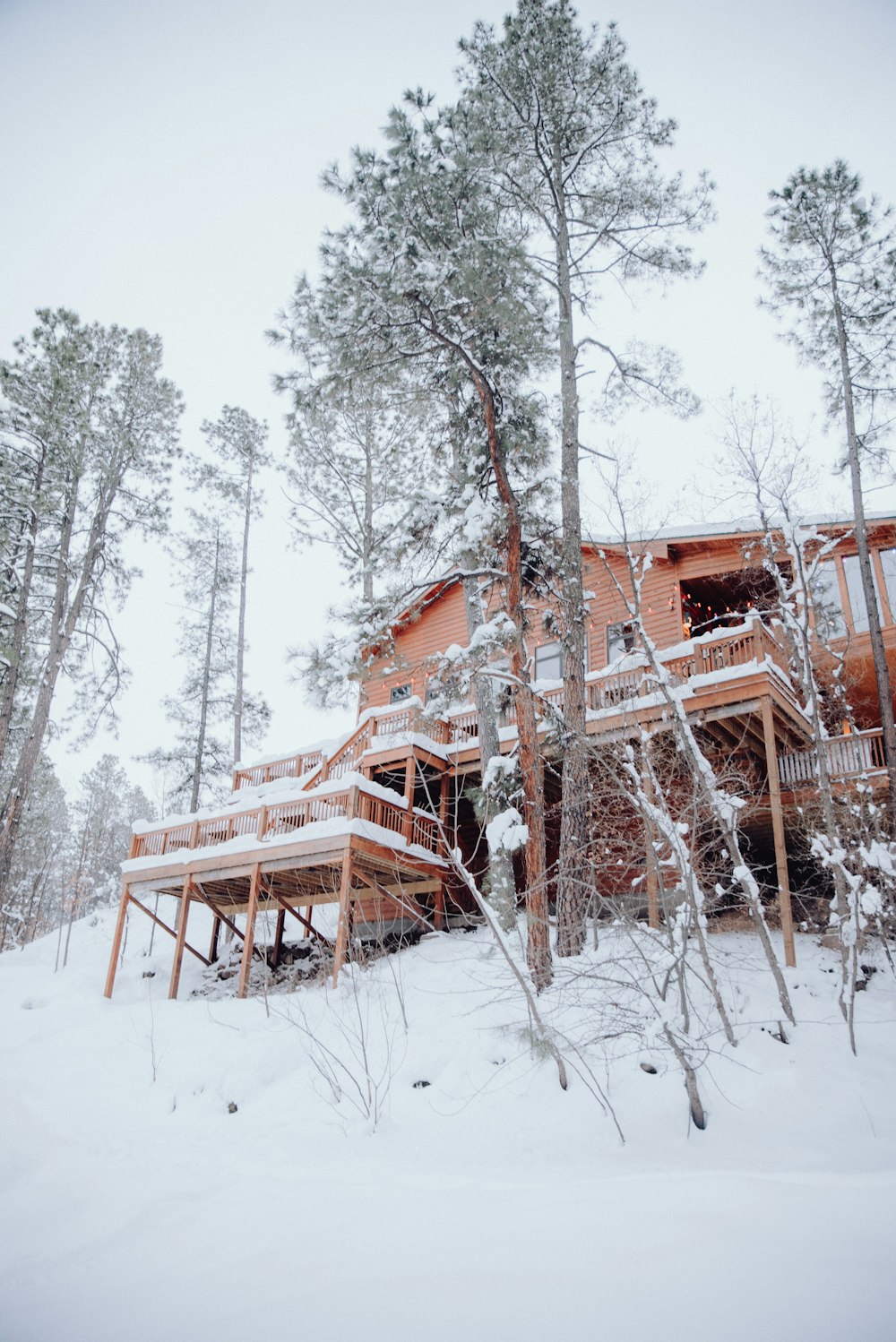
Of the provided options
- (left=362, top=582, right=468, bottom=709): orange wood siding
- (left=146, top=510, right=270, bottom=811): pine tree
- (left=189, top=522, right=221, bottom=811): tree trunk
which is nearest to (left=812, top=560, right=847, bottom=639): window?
(left=362, top=582, right=468, bottom=709): orange wood siding

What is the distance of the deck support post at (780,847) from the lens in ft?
31.4

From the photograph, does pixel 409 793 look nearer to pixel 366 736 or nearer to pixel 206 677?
pixel 366 736

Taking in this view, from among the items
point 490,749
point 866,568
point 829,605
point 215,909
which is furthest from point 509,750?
point 215,909

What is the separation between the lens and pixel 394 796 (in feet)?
42.4

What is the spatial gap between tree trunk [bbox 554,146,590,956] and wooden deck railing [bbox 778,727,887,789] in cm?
389

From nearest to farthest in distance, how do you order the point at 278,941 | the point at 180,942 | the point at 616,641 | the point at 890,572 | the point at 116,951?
the point at 180,942, the point at 116,951, the point at 890,572, the point at 278,941, the point at 616,641

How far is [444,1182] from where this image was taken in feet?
17.1

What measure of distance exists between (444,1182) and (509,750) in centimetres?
837

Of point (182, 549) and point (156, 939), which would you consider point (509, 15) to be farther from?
point (156, 939)

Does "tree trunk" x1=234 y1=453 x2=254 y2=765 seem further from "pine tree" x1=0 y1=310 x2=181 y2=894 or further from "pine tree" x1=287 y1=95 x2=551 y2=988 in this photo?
"pine tree" x1=287 y1=95 x2=551 y2=988

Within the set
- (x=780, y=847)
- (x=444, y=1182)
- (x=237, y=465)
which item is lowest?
(x=444, y=1182)

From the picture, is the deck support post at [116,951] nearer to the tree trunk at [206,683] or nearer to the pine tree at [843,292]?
the tree trunk at [206,683]

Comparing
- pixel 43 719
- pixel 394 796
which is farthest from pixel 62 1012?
pixel 394 796

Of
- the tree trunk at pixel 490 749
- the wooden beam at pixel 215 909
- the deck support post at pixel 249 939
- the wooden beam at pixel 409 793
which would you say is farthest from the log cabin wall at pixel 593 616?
the wooden beam at pixel 215 909
